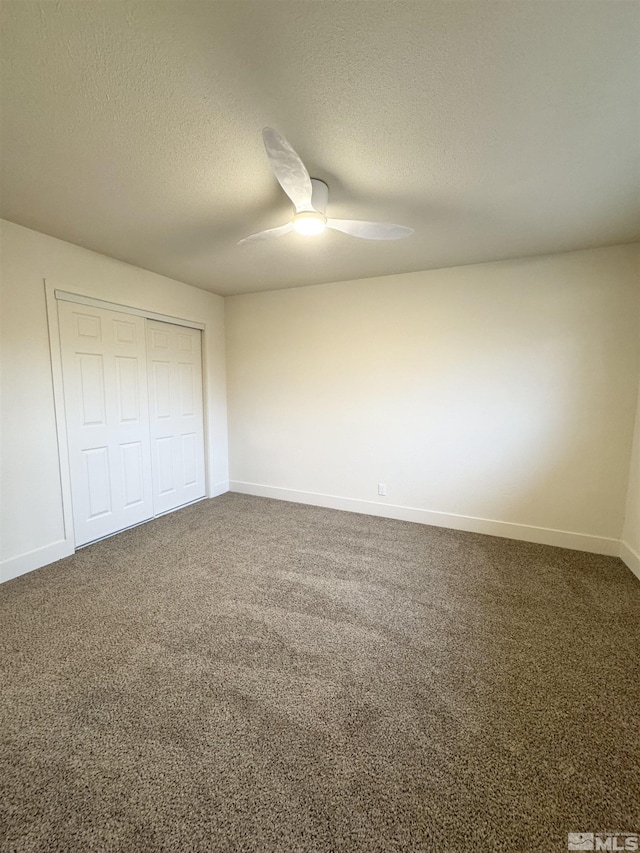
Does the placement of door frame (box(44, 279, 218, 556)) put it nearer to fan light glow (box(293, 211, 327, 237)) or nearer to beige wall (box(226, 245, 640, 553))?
beige wall (box(226, 245, 640, 553))

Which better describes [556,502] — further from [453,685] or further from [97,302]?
[97,302]

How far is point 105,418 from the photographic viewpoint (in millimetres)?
3000

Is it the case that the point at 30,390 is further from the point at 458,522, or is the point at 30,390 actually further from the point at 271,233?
the point at 458,522

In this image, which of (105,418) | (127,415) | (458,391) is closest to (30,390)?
(105,418)

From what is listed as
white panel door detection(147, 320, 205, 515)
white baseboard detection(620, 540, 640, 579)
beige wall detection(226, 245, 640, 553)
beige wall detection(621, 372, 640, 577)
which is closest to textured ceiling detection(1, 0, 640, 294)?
beige wall detection(226, 245, 640, 553)

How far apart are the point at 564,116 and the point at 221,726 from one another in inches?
112

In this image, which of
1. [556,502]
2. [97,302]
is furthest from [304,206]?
[556,502]

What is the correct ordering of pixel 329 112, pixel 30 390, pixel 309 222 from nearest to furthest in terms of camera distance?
pixel 329 112 < pixel 309 222 < pixel 30 390

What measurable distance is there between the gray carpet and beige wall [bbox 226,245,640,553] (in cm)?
73

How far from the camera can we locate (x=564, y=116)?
136 cm

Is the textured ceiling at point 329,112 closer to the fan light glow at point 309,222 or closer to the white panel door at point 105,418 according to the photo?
the fan light glow at point 309,222

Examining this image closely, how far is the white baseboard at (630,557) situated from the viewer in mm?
2455

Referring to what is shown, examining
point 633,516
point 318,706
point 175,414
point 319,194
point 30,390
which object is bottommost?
point 318,706

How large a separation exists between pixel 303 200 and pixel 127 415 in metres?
2.55
